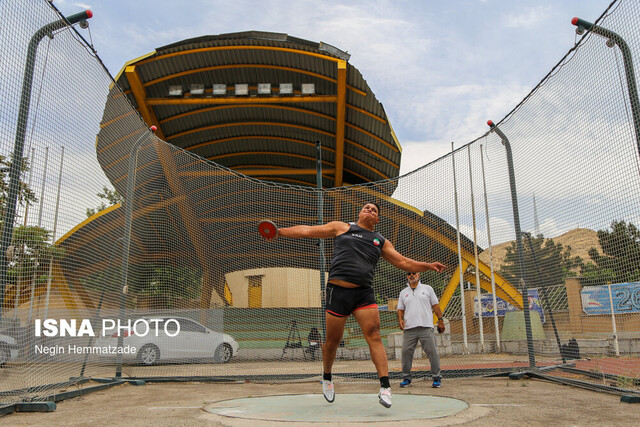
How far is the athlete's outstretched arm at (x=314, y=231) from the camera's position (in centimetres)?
435

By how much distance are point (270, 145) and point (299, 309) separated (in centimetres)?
817

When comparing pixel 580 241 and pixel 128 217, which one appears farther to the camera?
pixel 128 217

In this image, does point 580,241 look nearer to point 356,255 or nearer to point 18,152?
point 356,255

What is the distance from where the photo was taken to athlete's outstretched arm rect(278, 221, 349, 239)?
4.35m

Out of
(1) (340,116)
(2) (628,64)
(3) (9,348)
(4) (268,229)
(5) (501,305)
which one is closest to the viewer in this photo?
(4) (268,229)

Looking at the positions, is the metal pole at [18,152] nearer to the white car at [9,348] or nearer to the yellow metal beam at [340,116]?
the white car at [9,348]

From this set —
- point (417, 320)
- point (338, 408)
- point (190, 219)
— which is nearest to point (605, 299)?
point (417, 320)

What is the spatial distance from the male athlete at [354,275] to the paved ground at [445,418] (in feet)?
3.15

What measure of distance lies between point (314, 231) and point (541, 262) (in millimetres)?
4423

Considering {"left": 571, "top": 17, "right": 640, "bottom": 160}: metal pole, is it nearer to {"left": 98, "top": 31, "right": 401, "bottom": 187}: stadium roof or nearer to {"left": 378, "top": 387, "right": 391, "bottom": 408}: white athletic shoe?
{"left": 378, "top": 387, "right": 391, "bottom": 408}: white athletic shoe

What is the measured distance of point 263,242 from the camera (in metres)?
10.6

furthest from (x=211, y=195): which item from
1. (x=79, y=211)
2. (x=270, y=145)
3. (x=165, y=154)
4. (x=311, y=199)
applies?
(x=270, y=145)

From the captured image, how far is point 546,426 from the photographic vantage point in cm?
343

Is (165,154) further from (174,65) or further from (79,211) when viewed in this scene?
(174,65)
